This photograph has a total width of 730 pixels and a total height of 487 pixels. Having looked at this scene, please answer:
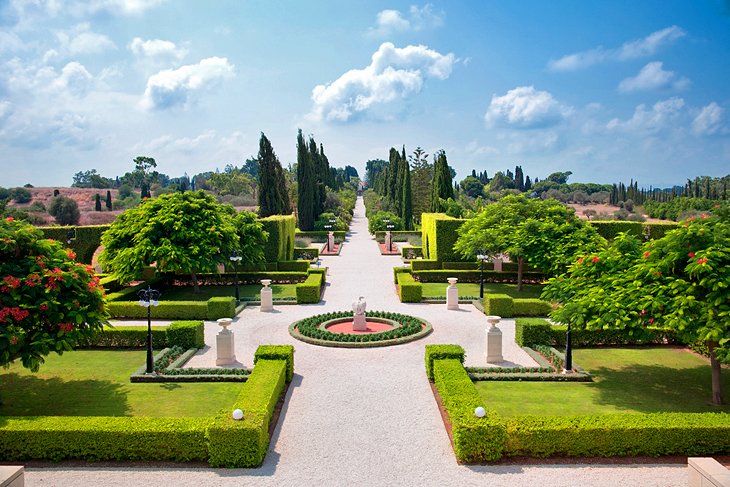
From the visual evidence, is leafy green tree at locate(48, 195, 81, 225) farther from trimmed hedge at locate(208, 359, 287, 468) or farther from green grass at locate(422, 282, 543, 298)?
trimmed hedge at locate(208, 359, 287, 468)

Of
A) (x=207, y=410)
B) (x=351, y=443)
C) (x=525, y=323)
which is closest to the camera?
(x=351, y=443)

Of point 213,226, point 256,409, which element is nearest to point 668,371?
point 256,409

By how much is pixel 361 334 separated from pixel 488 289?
11389 millimetres

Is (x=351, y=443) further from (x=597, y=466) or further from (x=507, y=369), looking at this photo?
(x=507, y=369)

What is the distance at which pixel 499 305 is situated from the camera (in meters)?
20.4

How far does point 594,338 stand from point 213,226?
56.5 feet

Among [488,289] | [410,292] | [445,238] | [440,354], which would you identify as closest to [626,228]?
[488,289]

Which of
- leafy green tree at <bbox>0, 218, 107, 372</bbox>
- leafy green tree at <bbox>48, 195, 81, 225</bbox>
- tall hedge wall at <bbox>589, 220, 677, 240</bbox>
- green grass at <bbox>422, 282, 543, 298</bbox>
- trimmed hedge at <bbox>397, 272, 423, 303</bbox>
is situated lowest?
green grass at <bbox>422, 282, 543, 298</bbox>

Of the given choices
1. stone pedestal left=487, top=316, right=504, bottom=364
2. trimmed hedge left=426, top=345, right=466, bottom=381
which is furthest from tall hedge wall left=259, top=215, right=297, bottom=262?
trimmed hedge left=426, top=345, right=466, bottom=381

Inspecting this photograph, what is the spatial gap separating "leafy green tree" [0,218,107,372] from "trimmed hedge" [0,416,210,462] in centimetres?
176

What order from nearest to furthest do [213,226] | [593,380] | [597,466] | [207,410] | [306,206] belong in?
[597,466], [207,410], [593,380], [213,226], [306,206]

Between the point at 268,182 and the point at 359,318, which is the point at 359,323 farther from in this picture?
the point at 268,182

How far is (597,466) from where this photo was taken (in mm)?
9320

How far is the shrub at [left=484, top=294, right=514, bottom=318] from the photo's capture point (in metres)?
20.4
